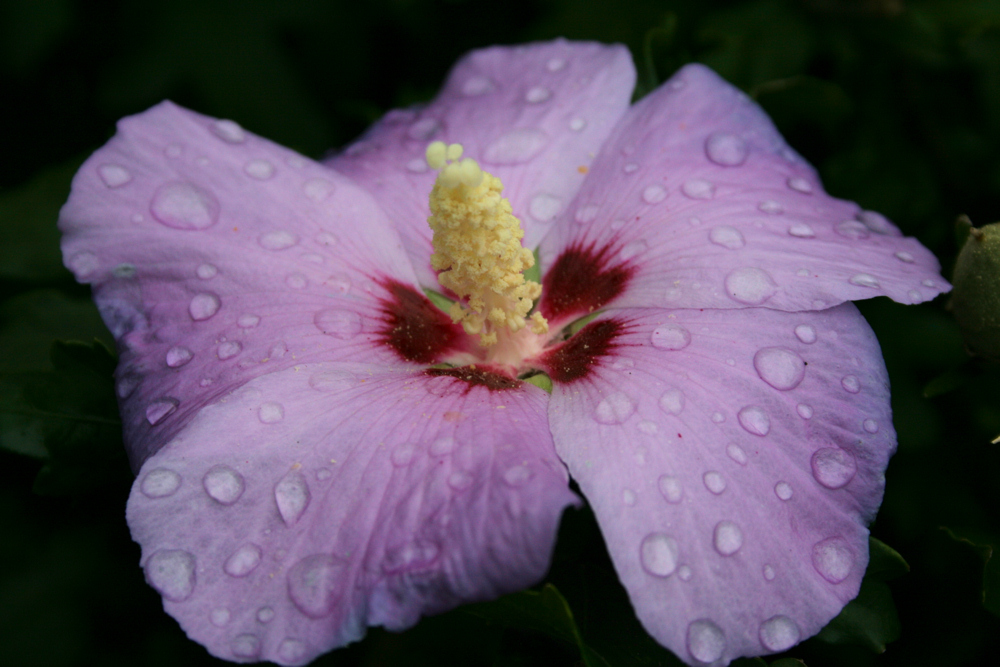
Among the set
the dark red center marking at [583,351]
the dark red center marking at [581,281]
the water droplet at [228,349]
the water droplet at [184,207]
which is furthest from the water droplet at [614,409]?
the water droplet at [184,207]

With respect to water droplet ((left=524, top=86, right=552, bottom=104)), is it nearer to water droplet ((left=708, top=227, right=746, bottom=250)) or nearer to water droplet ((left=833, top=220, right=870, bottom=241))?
water droplet ((left=708, top=227, right=746, bottom=250))

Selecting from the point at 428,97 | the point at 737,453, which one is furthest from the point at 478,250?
the point at 428,97

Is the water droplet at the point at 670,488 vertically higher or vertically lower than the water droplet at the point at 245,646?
higher

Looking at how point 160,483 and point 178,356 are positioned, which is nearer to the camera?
point 160,483

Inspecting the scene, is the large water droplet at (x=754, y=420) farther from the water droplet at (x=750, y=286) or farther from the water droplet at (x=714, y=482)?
the water droplet at (x=750, y=286)

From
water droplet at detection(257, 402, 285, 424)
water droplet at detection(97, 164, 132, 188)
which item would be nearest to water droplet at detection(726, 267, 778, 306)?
water droplet at detection(257, 402, 285, 424)

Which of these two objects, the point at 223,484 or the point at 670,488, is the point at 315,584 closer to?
the point at 223,484

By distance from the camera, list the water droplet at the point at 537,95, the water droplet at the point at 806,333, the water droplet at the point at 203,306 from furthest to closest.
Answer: the water droplet at the point at 537,95 → the water droplet at the point at 203,306 → the water droplet at the point at 806,333
